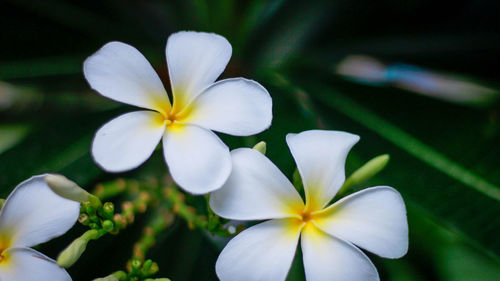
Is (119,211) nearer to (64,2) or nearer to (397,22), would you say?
(64,2)

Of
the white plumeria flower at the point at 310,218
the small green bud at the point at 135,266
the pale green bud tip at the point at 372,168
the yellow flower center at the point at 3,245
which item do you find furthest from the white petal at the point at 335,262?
the yellow flower center at the point at 3,245

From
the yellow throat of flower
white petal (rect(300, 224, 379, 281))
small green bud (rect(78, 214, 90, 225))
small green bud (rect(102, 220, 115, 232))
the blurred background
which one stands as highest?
the yellow throat of flower

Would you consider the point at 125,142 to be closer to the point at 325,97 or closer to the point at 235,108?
the point at 235,108

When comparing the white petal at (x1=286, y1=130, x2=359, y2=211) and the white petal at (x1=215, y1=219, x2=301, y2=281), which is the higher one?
the white petal at (x1=286, y1=130, x2=359, y2=211)

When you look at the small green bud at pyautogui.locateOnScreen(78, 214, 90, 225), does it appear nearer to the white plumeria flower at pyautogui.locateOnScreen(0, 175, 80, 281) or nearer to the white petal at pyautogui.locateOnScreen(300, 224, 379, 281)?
the white plumeria flower at pyautogui.locateOnScreen(0, 175, 80, 281)

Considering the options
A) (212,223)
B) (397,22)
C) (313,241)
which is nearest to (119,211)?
(212,223)

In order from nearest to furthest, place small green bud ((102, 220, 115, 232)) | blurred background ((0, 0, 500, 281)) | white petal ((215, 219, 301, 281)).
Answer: white petal ((215, 219, 301, 281)) → small green bud ((102, 220, 115, 232)) → blurred background ((0, 0, 500, 281))

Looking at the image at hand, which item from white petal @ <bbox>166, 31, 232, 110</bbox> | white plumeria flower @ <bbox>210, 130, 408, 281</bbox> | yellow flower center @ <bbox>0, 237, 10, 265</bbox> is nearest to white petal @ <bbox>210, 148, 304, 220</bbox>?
white plumeria flower @ <bbox>210, 130, 408, 281</bbox>

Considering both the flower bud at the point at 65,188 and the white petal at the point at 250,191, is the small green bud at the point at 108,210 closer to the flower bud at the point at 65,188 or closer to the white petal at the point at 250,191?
the flower bud at the point at 65,188
